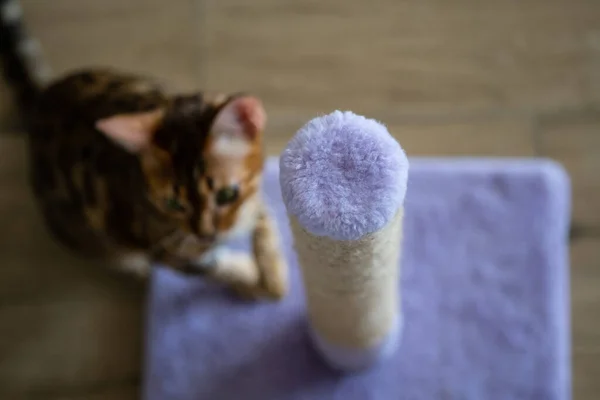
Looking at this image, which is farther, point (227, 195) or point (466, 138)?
point (466, 138)

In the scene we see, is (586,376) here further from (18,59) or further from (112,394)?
(18,59)

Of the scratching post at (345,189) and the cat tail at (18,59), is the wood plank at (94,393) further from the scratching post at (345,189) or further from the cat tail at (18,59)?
the scratching post at (345,189)

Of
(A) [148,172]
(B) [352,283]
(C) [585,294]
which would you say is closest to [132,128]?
(A) [148,172]

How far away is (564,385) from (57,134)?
2.71 feet

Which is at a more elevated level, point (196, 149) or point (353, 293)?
→ point (196, 149)

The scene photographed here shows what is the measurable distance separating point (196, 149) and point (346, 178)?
9.9 inches

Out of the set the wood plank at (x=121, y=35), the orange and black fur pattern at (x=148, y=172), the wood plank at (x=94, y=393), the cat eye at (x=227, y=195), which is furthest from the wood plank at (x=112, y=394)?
the wood plank at (x=121, y=35)

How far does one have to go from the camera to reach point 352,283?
2.52 feet

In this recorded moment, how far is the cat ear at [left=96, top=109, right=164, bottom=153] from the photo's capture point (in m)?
0.83

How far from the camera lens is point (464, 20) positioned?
1302mm

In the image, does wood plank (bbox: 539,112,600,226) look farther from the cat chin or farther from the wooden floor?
the cat chin

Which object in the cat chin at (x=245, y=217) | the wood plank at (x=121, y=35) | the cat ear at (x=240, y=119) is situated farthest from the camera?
the wood plank at (x=121, y=35)

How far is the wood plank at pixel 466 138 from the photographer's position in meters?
1.24

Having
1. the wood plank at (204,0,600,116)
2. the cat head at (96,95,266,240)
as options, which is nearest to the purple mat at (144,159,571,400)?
the wood plank at (204,0,600,116)
